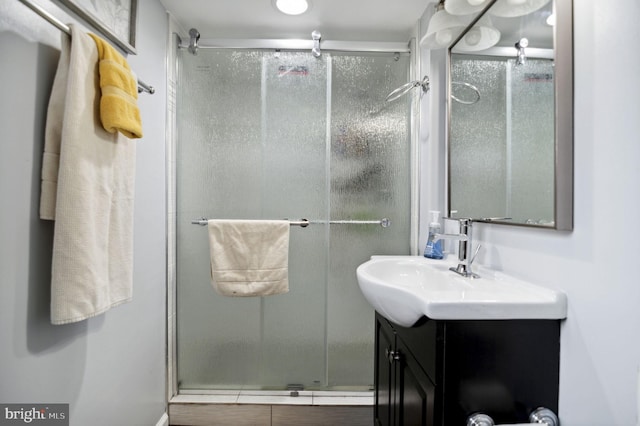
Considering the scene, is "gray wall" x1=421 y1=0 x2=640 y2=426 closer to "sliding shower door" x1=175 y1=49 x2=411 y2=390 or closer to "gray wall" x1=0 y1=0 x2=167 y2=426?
"sliding shower door" x1=175 y1=49 x2=411 y2=390

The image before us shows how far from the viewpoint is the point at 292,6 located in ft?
4.65

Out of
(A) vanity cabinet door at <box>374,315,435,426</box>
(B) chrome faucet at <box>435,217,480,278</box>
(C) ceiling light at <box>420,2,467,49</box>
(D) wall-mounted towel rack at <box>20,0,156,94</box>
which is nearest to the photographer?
(D) wall-mounted towel rack at <box>20,0,156,94</box>

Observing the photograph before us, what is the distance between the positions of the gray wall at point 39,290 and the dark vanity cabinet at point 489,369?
1045mm

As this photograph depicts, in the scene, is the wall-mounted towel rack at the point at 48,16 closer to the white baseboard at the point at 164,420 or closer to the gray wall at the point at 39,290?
the gray wall at the point at 39,290

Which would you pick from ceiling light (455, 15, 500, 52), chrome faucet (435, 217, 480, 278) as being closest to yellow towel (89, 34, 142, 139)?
chrome faucet (435, 217, 480, 278)

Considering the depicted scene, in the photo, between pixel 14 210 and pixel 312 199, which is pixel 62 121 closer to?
pixel 14 210

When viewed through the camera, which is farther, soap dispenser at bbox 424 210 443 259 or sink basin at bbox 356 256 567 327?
soap dispenser at bbox 424 210 443 259

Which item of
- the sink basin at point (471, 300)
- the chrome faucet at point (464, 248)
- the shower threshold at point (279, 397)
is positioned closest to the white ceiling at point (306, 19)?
the chrome faucet at point (464, 248)

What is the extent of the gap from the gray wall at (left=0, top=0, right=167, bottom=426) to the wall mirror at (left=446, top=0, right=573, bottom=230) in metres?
1.37

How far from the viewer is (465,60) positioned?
1.21 m

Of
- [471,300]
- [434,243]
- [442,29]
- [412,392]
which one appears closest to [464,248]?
[434,243]

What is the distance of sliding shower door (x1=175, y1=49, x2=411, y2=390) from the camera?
5.18ft

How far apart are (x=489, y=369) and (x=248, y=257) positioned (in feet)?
3.58

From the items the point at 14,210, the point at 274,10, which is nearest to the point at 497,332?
the point at 14,210
